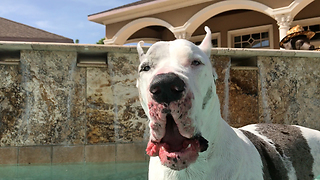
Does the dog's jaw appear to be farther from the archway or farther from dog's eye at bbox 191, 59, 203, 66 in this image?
the archway

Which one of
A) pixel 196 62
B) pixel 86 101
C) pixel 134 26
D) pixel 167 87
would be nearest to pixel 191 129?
pixel 167 87

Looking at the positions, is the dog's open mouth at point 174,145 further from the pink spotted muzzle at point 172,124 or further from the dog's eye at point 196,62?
the dog's eye at point 196,62

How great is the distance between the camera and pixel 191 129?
4.36ft

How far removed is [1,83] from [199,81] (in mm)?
3801

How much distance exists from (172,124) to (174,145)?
10cm

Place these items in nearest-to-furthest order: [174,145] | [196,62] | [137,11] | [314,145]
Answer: [174,145] → [196,62] → [314,145] → [137,11]

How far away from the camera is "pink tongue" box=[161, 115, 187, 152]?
1.35 meters

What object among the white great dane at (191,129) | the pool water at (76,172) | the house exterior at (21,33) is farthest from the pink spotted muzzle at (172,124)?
the house exterior at (21,33)

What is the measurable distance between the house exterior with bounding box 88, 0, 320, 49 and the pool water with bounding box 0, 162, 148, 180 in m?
8.41

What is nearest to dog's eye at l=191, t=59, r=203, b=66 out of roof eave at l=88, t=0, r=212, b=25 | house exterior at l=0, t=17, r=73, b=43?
roof eave at l=88, t=0, r=212, b=25

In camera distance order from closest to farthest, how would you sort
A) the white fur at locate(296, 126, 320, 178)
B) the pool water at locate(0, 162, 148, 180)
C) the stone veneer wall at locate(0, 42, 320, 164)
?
the white fur at locate(296, 126, 320, 178)
the pool water at locate(0, 162, 148, 180)
the stone veneer wall at locate(0, 42, 320, 164)

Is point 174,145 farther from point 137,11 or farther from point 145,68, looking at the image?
point 137,11

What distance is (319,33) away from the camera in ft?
38.4

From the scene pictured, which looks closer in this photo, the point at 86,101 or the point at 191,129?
the point at 191,129
